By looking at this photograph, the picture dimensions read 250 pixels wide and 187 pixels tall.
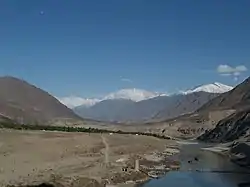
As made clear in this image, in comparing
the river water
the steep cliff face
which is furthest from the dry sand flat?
the steep cliff face

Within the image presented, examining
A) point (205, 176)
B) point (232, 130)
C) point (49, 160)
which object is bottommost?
point (205, 176)

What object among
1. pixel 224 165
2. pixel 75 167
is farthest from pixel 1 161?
pixel 224 165

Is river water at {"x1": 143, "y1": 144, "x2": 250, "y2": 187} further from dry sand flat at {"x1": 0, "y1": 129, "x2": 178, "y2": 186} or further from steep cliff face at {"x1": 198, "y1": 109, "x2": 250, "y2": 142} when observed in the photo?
steep cliff face at {"x1": 198, "y1": 109, "x2": 250, "y2": 142}

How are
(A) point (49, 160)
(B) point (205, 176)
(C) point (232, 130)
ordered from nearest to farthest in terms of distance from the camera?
(B) point (205, 176) → (A) point (49, 160) → (C) point (232, 130)

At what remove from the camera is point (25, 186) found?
47.6 m

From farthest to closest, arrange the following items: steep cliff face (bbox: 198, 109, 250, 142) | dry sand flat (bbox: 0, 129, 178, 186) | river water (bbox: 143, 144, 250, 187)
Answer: steep cliff face (bbox: 198, 109, 250, 142) → river water (bbox: 143, 144, 250, 187) → dry sand flat (bbox: 0, 129, 178, 186)

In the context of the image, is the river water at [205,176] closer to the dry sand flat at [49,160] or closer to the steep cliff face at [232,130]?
the dry sand flat at [49,160]

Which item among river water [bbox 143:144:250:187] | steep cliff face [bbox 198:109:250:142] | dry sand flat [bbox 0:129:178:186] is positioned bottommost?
river water [bbox 143:144:250:187]

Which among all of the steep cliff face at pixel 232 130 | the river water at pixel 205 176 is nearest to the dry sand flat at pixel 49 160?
the river water at pixel 205 176

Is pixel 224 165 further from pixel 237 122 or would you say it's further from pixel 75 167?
pixel 237 122

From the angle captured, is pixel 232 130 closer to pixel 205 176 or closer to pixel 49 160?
pixel 205 176

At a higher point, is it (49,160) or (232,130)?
(232,130)

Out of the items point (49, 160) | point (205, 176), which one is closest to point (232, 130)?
point (205, 176)

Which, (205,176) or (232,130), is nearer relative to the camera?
(205,176)
